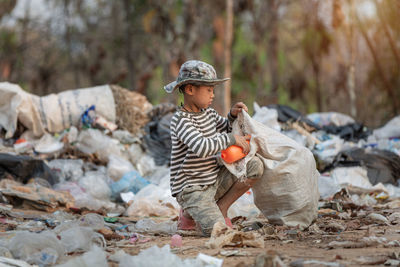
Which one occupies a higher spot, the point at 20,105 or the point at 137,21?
the point at 137,21

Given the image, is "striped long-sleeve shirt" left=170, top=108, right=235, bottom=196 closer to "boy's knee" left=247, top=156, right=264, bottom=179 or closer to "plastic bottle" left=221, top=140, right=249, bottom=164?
"plastic bottle" left=221, top=140, right=249, bottom=164

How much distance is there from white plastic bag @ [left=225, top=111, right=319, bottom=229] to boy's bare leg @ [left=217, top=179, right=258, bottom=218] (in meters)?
0.08

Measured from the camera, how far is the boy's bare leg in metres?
3.27

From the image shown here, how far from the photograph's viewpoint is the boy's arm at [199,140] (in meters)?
3.00

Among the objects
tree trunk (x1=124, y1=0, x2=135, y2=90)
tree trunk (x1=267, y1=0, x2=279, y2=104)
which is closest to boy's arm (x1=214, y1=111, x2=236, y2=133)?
tree trunk (x1=124, y1=0, x2=135, y2=90)

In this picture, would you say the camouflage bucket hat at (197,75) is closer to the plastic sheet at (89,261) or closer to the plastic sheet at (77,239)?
the plastic sheet at (77,239)

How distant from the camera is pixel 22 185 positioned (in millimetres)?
4855

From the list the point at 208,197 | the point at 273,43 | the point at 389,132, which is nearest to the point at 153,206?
the point at 208,197

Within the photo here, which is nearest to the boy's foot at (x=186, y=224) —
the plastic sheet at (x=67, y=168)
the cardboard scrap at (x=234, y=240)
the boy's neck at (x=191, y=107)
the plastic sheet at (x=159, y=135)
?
the cardboard scrap at (x=234, y=240)

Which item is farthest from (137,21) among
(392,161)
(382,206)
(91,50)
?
(382,206)

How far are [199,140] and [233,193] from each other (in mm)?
550

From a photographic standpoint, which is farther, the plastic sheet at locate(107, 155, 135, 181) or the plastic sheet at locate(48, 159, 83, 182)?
the plastic sheet at locate(107, 155, 135, 181)

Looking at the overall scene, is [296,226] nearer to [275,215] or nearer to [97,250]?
[275,215]

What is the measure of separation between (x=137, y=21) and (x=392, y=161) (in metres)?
13.8
